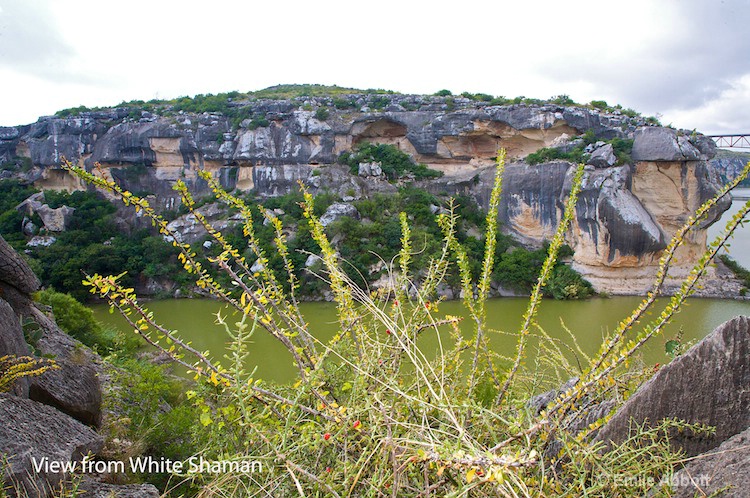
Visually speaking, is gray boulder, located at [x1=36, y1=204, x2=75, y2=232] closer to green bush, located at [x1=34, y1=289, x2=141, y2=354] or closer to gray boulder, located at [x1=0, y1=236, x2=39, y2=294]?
green bush, located at [x1=34, y1=289, x2=141, y2=354]

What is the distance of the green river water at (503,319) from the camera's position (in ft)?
28.1

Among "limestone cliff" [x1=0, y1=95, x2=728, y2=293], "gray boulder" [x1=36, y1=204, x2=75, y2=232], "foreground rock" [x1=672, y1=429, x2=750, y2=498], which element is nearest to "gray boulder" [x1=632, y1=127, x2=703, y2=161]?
"limestone cliff" [x1=0, y1=95, x2=728, y2=293]

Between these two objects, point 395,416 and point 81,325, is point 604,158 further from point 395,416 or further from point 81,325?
point 395,416

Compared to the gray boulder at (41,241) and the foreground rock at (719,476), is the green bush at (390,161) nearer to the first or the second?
the gray boulder at (41,241)

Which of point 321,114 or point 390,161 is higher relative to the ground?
point 321,114

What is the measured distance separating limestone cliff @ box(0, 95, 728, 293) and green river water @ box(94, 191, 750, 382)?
2.12 meters

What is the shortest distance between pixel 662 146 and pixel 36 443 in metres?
17.1

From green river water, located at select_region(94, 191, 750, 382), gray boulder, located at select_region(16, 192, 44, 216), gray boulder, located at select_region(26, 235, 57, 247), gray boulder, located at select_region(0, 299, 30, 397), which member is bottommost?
green river water, located at select_region(94, 191, 750, 382)

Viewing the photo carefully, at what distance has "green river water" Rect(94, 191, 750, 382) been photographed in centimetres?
857

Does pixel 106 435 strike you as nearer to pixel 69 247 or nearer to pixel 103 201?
pixel 69 247

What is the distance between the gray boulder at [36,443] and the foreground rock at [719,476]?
6.08 feet

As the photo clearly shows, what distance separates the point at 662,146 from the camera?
14195mm

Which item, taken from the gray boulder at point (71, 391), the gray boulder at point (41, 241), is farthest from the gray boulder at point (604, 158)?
the gray boulder at point (41, 241)
